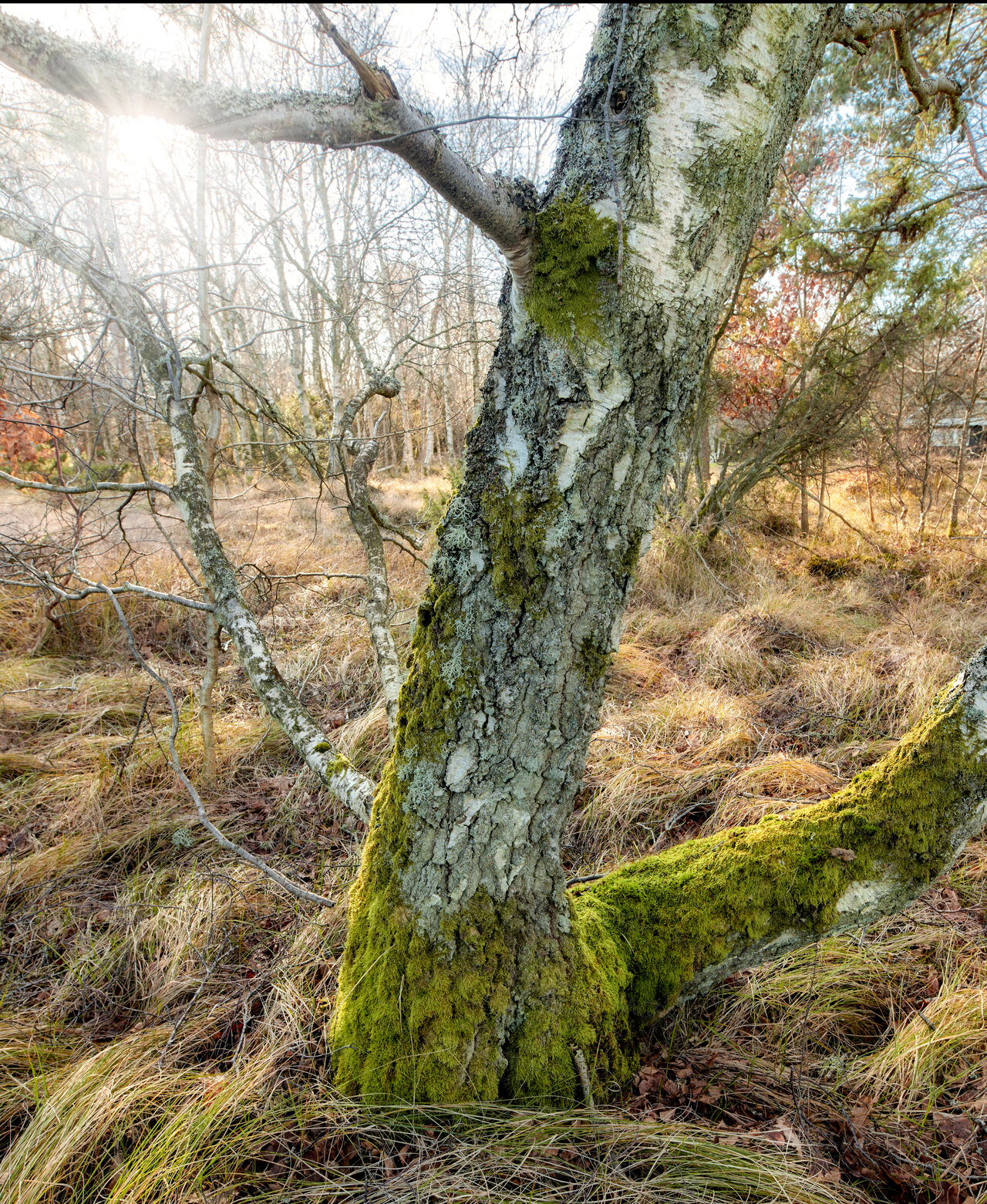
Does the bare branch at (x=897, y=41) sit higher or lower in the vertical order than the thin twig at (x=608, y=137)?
higher

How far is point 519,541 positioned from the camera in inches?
46.9

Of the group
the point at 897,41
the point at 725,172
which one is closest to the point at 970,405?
the point at 897,41

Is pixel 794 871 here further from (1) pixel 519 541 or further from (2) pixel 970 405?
(2) pixel 970 405

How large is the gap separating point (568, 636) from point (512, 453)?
0.39 metres

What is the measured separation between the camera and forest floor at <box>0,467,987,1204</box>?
136 centimetres

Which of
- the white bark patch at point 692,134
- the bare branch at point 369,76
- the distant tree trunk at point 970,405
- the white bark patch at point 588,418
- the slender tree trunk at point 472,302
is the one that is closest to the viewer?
the bare branch at point 369,76

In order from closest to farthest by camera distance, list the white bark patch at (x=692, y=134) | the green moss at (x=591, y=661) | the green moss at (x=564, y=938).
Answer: the white bark patch at (x=692, y=134) < the green moss at (x=591, y=661) < the green moss at (x=564, y=938)

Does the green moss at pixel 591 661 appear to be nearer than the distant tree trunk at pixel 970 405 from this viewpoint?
Yes

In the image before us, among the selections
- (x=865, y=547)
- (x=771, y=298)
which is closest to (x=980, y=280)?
(x=771, y=298)

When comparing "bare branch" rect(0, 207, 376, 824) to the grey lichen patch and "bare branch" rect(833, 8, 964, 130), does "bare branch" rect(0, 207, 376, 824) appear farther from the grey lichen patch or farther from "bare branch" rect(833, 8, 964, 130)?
"bare branch" rect(833, 8, 964, 130)

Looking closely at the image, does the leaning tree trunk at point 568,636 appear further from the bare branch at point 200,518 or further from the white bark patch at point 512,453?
the bare branch at point 200,518

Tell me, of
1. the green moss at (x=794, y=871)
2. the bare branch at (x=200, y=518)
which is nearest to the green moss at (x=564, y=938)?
the green moss at (x=794, y=871)

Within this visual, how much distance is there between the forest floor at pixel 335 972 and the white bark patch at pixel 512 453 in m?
1.45

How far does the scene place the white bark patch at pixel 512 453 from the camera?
1.16 m
